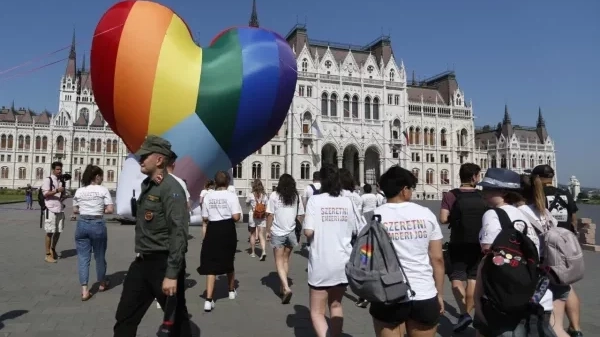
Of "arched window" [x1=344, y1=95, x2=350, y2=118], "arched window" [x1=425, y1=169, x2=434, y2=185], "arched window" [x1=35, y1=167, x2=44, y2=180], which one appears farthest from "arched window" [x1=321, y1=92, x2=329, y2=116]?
"arched window" [x1=35, y1=167, x2=44, y2=180]

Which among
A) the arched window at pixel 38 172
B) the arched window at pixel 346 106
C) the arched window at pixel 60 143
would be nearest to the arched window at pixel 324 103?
the arched window at pixel 346 106

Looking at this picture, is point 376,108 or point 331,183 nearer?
point 331,183

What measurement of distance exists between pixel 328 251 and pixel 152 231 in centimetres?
156

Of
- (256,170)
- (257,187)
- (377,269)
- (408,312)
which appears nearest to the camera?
(377,269)

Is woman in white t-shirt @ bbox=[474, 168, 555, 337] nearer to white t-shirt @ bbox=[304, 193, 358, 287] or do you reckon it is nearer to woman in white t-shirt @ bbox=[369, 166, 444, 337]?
woman in white t-shirt @ bbox=[369, 166, 444, 337]

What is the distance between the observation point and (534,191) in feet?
13.1

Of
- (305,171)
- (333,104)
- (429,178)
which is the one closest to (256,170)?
(305,171)

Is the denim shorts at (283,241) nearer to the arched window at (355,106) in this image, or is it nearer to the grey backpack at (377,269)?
the grey backpack at (377,269)

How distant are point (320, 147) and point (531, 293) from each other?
161 feet

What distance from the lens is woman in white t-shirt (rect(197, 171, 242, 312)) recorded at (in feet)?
18.9

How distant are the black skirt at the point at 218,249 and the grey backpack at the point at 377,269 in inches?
130

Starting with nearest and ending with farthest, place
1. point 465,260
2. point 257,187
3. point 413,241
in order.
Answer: point 413,241
point 465,260
point 257,187

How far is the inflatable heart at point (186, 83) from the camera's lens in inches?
399

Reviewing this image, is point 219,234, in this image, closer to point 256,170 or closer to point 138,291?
point 138,291
